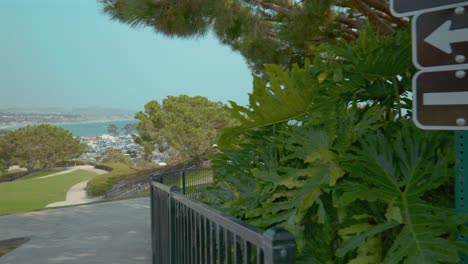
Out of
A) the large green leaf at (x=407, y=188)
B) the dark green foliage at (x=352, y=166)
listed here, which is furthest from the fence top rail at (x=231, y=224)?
the large green leaf at (x=407, y=188)

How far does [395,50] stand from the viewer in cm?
183

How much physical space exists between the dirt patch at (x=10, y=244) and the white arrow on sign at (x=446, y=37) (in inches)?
292

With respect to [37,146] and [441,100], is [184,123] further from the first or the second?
[37,146]

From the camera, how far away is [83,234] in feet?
28.0

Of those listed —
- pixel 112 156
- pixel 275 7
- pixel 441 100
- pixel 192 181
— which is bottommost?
pixel 112 156

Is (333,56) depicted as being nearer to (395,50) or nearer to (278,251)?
(395,50)

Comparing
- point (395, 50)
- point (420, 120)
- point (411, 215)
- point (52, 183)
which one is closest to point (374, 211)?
point (411, 215)

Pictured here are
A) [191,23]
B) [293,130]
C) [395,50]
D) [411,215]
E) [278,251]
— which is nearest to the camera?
[278,251]

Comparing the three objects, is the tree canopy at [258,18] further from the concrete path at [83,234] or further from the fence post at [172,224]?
the fence post at [172,224]

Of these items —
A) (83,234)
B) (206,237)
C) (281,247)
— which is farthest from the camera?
(83,234)

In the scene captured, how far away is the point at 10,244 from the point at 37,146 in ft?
194

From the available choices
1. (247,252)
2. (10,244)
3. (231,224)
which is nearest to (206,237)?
(231,224)

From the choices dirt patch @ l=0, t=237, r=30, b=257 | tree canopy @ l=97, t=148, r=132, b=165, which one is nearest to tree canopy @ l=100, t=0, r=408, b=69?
dirt patch @ l=0, t=237, r=30, b=257

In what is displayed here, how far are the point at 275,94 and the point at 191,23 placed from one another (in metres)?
7.39
